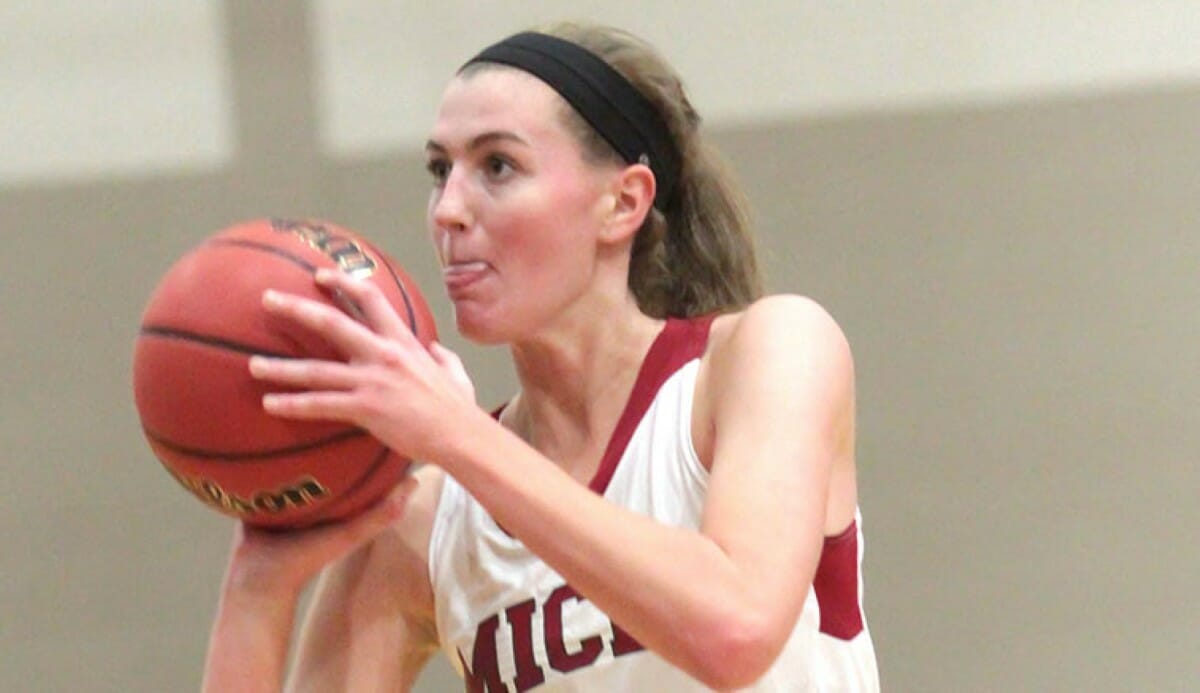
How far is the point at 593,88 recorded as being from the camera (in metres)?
2.18

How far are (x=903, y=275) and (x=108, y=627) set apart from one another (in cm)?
205

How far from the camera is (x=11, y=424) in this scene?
3.71m

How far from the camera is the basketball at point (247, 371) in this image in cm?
166

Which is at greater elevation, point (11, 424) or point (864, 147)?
point (864, 147)

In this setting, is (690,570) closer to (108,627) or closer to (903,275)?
(903,275)

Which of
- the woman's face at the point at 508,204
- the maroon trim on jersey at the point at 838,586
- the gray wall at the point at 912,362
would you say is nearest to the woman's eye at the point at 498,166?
the woman's face at the point at 508,204

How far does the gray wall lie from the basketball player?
4.33 feet

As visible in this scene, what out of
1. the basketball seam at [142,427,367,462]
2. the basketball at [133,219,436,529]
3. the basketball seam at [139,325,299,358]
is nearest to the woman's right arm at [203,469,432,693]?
the basketball at [133,219,436,529]

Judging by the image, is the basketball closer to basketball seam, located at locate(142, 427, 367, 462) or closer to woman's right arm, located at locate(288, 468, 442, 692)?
basketball seam, located at locate(142, 427, 367, 462)

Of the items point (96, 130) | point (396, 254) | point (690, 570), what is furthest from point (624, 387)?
point (96, 130)

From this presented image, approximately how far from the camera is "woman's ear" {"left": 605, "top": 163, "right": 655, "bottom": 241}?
221 cm

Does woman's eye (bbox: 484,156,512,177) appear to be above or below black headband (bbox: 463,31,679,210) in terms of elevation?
below

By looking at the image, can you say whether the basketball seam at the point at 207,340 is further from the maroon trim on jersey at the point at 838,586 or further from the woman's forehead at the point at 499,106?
the maroon trim on jersey at the point at 838,586

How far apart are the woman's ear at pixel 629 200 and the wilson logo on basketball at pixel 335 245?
514 millimetres
